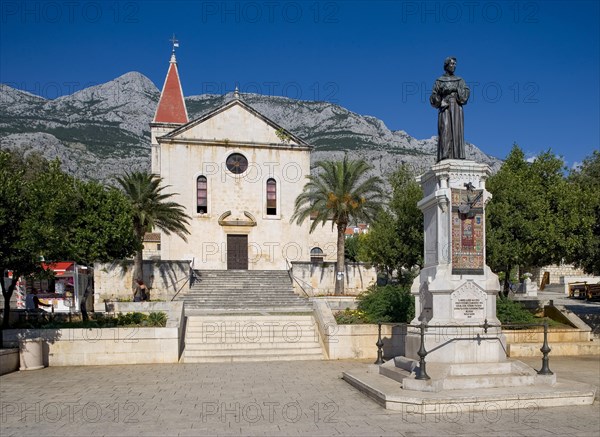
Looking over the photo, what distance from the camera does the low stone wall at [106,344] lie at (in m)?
16.2

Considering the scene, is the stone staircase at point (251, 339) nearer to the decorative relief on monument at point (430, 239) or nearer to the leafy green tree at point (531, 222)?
the decorative relief on monument at point (430, 239)

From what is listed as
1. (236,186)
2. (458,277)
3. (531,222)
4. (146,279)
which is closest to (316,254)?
(236,186)

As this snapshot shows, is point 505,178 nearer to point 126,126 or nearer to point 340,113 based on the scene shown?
point 126,126

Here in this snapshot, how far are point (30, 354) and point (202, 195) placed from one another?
873 inches

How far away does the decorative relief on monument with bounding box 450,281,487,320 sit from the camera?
11633mm

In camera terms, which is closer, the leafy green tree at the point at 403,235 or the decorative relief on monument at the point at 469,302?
the decorative relief on monument at the point at 469,302

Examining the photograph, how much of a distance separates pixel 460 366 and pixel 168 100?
40.2 meters

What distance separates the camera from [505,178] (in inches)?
858

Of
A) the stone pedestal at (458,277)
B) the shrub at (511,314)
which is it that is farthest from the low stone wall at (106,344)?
the shrub at (511,314)

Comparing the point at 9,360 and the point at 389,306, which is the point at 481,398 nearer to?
the point at 389,306

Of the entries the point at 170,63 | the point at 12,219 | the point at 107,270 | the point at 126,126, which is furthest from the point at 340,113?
the point at 12,219

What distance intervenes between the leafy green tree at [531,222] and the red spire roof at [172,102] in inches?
1187

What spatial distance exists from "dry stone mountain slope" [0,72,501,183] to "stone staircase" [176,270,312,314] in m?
57.8

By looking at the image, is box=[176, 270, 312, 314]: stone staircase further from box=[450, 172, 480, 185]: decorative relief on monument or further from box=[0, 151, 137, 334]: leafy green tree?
box=[450, 172, 480, 185]: decorative relief on monument
